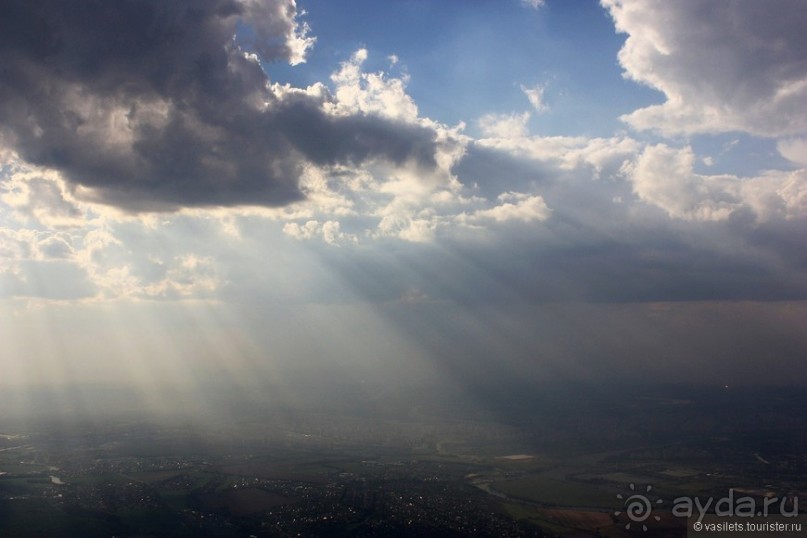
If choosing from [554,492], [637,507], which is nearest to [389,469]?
[554,492]

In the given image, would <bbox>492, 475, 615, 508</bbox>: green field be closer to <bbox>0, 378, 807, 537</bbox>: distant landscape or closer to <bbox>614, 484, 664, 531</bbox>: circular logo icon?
<bbox>0, 378, 807, 537</bbox>: distant landscape

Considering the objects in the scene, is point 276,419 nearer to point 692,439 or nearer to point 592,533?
point 692,439

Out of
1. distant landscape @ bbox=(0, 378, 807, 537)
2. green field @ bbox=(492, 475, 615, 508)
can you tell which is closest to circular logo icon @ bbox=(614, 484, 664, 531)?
distant landscape @ bbox=(0, 378, 807, 537)

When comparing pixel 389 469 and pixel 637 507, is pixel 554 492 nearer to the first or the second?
pixel 637 507

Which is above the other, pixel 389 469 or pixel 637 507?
pixel 389 469

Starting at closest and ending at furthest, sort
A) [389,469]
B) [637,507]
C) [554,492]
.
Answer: [637,507], [554,492], [389,469]

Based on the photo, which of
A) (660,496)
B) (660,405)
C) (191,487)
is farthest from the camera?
(660,405)

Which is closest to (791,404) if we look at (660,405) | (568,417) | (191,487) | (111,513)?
(660,405)

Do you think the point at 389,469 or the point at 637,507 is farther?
the point at 389,469

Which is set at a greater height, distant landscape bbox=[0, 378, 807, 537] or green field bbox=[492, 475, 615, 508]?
distant landscape bbox=[0, 378, 807, 537]

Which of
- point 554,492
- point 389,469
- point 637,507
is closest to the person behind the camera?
point 637,507

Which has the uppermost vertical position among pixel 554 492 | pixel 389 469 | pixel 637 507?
pixel 389 469
